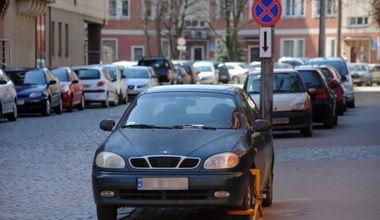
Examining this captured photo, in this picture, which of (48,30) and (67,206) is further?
(48,30)

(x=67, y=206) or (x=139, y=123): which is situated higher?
(x=139, y=123)

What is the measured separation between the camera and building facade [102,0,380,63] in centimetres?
7981

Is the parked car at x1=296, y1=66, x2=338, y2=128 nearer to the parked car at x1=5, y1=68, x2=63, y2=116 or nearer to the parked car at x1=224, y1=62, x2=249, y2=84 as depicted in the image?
the parked car at x1=5, y1=68, x2=63, y2=116

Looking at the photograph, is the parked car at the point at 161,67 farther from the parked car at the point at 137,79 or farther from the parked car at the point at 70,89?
the parked car at the point at 70,89

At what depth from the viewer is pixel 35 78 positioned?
31297 millimetres

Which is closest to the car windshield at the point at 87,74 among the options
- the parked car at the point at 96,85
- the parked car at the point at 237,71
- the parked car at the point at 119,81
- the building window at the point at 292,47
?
the parked car at the point at 96,85

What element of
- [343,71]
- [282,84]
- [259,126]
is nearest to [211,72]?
[343,71]

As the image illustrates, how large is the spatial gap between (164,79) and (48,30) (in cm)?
625

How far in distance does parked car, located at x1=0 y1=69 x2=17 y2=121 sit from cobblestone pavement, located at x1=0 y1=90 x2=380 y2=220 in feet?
1.25

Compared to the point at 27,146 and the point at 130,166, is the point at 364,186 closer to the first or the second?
the point at 130,166

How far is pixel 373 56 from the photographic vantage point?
80.1 meters

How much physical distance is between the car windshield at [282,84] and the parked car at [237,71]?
4345 centimetres

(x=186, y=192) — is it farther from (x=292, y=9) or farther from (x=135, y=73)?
(x=292, y=9)

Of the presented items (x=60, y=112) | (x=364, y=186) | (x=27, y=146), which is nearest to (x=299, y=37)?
(x=60, y=112)
